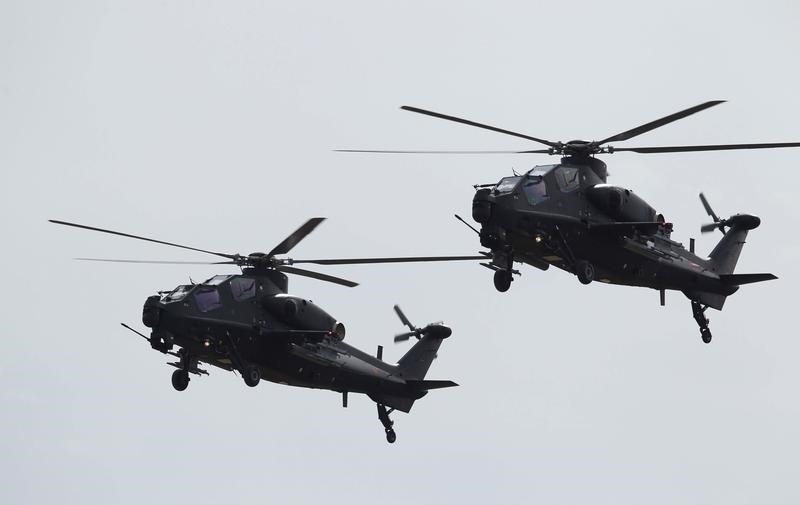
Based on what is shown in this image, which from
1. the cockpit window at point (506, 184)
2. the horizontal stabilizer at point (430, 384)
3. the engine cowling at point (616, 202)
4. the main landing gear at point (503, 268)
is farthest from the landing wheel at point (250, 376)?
the engine cowling at point (616, 202)

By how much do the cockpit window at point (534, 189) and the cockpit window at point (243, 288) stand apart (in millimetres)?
11224

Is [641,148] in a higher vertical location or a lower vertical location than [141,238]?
higher

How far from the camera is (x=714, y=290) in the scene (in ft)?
194

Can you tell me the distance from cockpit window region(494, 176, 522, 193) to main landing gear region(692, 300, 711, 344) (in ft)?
35.1

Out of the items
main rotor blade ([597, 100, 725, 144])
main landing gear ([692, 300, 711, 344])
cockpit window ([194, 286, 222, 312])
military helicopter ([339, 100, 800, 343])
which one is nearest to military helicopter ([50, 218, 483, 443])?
cockpit window ([194, 286, 222, 312])

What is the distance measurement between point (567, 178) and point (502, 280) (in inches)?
155

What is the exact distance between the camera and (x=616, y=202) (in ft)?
173

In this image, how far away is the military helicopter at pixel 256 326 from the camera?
181ft

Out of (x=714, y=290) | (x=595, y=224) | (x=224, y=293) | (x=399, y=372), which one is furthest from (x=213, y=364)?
(x=714, y=290)

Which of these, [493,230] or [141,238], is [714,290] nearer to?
[493,230]

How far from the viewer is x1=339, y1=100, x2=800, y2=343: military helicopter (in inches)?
1997

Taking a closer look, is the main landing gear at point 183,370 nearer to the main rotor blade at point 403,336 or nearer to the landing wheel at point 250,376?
the landing wheel at point 250,376

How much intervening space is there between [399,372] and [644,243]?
1397 centimetres

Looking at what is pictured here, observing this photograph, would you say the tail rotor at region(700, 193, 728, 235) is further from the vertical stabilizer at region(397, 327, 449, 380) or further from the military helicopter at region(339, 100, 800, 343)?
the vertical stabilizer at region(397, 327, 449, 380)
